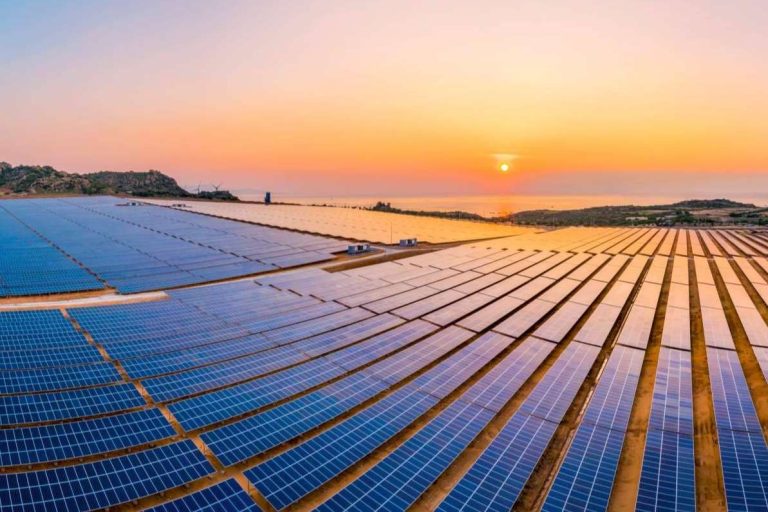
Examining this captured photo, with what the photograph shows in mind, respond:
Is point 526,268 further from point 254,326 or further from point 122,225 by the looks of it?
point 122,225

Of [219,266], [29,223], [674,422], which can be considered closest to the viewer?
[674,422]

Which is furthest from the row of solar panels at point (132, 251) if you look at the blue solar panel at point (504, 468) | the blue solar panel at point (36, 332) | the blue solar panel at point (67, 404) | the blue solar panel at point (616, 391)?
the blue solar panel at point (616, 391)

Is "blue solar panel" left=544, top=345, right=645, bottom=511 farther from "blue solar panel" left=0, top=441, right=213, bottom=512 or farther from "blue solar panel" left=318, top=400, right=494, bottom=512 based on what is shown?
"blue solar panel" left=0, top=441, right=213, bottom=512

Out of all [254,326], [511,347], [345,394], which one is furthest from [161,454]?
[511,347]

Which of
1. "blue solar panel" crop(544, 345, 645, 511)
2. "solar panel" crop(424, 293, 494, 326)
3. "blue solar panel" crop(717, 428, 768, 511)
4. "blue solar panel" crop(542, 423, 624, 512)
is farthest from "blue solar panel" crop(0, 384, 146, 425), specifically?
"blue solar panel" crop(717, 428, 768, 511)

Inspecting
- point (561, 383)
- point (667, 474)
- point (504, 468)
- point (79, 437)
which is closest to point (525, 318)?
point (561, 383)

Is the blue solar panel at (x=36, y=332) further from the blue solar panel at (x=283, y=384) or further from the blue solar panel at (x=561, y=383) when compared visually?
the blue solar panel at (x=561, y=383)
